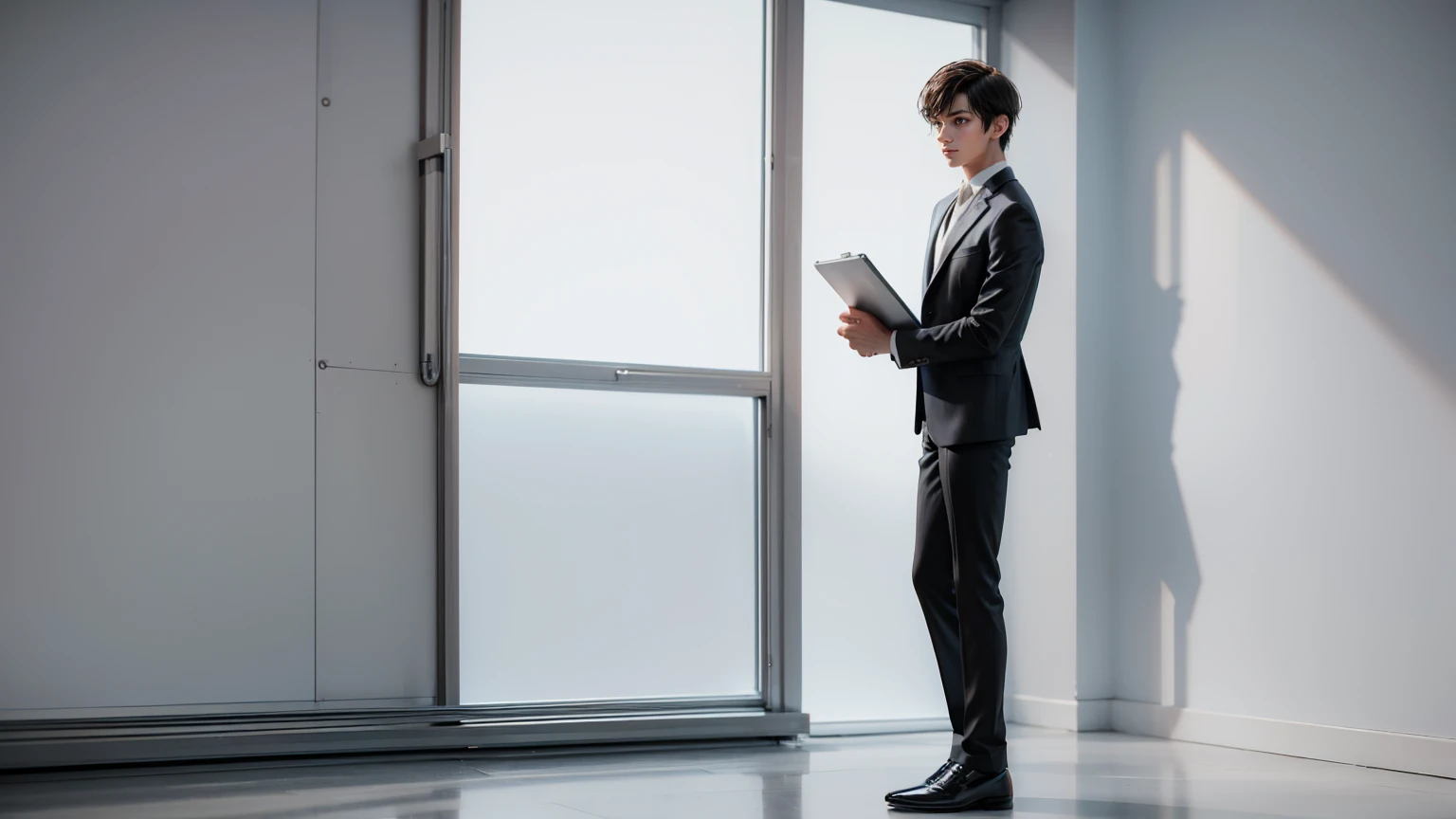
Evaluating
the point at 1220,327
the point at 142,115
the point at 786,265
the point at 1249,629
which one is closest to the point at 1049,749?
the point at 1249,629

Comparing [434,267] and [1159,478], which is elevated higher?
[434,267]

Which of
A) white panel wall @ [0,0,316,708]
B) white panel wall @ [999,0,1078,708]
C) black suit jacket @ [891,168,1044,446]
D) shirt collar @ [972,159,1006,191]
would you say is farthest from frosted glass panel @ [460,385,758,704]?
shirt collar @ [972,159,1006,191]

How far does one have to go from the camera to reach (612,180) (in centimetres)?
407

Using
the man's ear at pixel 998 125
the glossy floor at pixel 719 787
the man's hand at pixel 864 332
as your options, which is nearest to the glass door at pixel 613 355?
the glossy floor at pixel 719 787

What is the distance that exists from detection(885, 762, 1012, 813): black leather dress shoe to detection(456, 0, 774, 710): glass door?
140 cm

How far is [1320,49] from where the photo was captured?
382 centimetres

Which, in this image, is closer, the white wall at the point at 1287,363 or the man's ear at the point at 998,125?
the man's ear at the point at 998,125

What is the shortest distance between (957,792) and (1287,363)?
1.87 m

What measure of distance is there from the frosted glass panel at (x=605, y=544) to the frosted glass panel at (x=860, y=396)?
301mm

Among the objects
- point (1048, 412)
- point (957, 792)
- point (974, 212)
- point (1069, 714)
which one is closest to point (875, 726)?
point (1069, 714)

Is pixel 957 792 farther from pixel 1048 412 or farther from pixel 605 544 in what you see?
pixel 1048 412

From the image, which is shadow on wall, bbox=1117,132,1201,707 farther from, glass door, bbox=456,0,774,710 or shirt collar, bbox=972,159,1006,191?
shirt collar, bbox=972,159,1006,191

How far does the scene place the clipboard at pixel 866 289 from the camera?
2.73 m

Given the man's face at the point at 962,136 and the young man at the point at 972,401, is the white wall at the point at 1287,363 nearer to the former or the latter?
the young man at the point at 972,401
